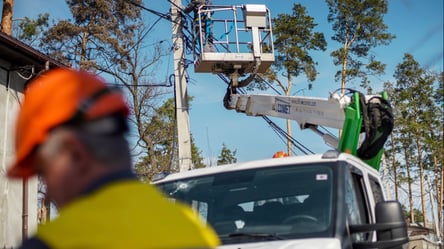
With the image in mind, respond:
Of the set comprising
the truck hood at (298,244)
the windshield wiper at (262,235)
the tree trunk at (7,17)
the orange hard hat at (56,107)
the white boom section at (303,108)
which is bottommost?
the truck hood at (298,244)

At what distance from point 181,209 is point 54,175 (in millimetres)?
288

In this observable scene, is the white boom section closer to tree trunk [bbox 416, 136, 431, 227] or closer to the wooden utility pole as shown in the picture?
the wooden utility pole

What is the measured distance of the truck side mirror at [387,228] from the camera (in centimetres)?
360

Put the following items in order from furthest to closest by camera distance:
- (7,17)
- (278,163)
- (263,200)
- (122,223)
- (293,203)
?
(7,17) → (278,163) → (263,200) → (293,203) → (122,223)

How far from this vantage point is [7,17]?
1688cm

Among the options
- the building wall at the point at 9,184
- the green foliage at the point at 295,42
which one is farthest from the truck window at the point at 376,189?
the green foliage at the point at 295,42

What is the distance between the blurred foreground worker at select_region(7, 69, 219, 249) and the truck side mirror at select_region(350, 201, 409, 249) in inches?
97.8

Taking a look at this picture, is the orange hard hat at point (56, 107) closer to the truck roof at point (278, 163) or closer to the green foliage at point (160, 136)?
the truck roof at point (278, 163)

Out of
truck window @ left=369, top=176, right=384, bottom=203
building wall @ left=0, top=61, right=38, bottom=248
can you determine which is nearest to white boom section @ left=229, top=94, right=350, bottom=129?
truck window @ left=369, top=176, right=384, bottom=203

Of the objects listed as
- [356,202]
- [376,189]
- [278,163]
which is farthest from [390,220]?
[376,189]

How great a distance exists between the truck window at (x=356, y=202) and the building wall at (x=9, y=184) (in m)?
9.03

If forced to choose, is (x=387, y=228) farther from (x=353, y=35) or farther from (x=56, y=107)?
(x=353, y=35)

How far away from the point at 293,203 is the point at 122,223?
9.51 feet

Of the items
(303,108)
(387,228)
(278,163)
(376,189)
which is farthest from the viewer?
(303,108)
